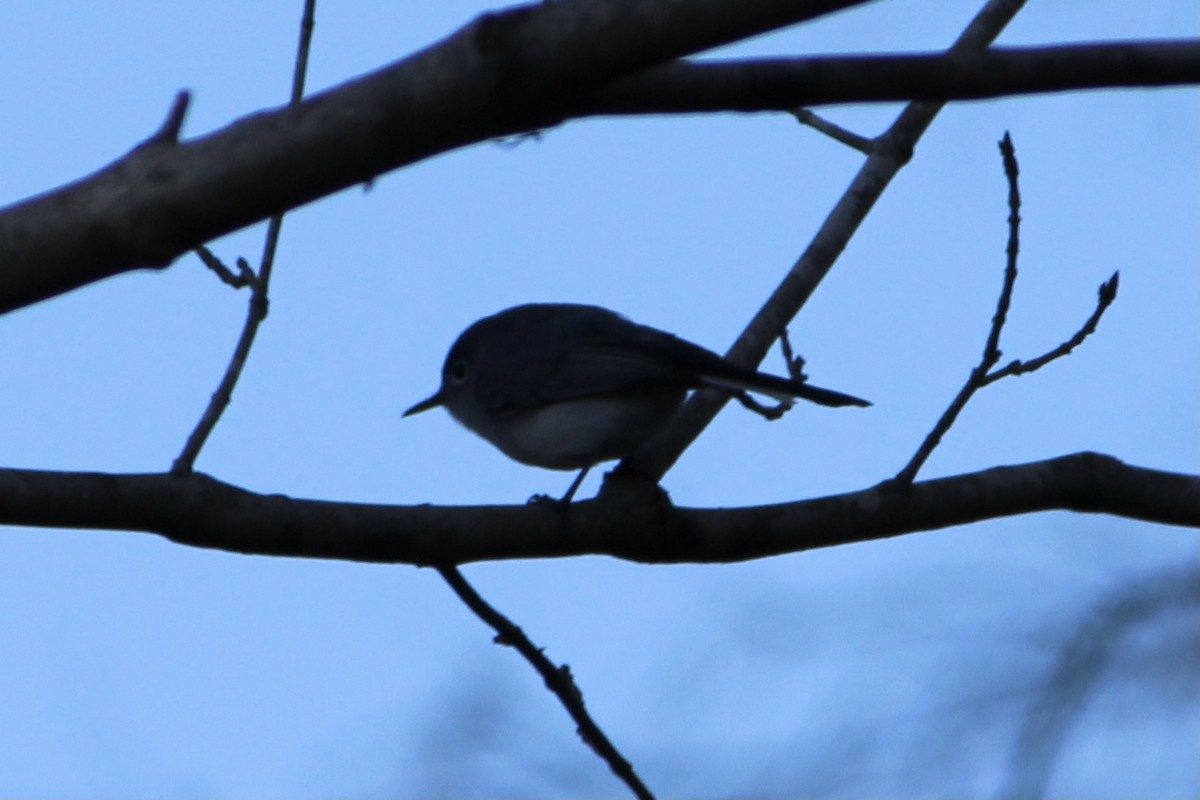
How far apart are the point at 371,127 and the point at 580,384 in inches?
114

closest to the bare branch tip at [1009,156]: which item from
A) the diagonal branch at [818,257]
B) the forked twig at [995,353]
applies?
the forked twig at [995,353]

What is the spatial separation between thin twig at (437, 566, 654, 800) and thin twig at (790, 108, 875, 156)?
7.00ft

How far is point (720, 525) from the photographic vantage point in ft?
9.67

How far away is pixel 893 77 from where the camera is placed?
179cm

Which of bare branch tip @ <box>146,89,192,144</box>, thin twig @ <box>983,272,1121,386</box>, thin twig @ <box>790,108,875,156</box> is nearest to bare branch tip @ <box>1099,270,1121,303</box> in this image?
thin twig @ <box>983,272,1121,386</box>

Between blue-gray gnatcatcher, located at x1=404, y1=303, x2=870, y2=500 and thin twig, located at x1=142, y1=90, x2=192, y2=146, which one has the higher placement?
blue-gray gnatcatcher, located at x1=404, y1=303, x2=870, y2=500

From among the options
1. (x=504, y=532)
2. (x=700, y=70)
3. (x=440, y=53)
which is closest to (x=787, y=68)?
(x=700, y=70)

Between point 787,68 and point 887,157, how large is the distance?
259 cm

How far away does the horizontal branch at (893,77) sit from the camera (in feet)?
5.66

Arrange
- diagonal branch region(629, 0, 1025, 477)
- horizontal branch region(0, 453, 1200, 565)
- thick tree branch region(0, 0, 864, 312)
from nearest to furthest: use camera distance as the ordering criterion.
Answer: thick tree branch region(0, 0, 864, 312) < horizontal branch region(0, 453, 1200, 565) < diagonal branch region(629, 0, 1025, 477)

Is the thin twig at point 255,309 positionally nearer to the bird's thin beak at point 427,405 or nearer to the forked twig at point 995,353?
the forked twig at point 995,353

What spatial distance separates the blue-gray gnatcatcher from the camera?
13.3ft

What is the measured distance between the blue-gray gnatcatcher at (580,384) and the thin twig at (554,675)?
0.86m

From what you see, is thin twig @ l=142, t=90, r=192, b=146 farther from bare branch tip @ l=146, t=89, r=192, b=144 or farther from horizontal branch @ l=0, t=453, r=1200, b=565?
horizontal branch @ l=0, t=453, r=1200, b=565
